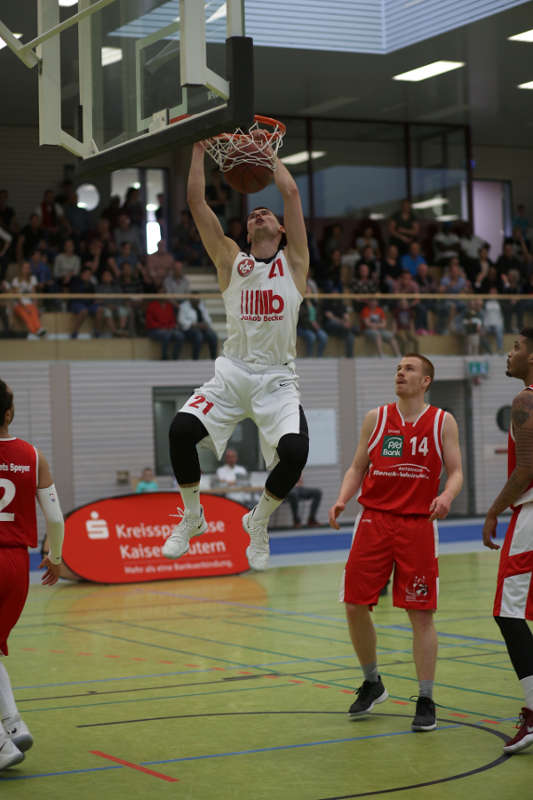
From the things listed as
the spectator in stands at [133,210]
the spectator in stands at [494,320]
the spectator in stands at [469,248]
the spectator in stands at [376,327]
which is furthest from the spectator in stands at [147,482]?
the spectator in stands at [469,248]

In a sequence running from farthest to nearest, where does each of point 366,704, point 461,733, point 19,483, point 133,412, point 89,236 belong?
point 89,236 < point 133,412 < point 366,704 < point 461,733 < point 19,483

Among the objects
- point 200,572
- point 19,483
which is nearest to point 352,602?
point 19,483

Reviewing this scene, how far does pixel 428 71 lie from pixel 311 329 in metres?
5.65

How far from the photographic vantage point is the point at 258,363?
21.9 feet

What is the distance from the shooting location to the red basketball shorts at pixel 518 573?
20.9 feet

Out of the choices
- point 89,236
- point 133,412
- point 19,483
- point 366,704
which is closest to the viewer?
point 19,483

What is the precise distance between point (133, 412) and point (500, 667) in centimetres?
1127

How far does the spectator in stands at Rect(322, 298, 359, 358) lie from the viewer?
2038 cm

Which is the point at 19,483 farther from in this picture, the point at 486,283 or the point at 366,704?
the point at 486,283

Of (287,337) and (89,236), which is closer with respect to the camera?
(287,337)

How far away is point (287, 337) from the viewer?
6.66 meters

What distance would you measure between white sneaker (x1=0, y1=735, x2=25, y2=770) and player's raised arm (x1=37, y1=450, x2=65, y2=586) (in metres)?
0.91

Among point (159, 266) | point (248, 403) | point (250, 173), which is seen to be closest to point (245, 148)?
point (250, 173)

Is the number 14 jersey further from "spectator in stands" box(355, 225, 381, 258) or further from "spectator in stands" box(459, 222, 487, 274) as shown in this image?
"spectator in stands" box(459, 222, 487, 274)
